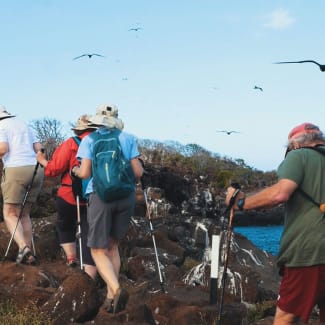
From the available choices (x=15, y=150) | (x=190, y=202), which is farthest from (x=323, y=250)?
(x=190, y=202)

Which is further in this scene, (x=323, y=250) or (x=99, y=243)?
(x=99, y=243)

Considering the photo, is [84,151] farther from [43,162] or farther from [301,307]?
[301,307]

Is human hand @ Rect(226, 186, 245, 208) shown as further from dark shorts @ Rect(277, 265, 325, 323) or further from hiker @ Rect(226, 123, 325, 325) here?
dark shorts @ Rect(277, 265, 325, 323)

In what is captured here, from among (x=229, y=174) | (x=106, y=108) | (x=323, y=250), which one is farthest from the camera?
(x=229, y=174)

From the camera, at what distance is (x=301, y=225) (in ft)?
14.8

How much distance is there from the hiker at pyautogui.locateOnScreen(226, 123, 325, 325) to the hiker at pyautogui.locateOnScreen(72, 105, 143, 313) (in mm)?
1721

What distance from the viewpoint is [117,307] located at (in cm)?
581

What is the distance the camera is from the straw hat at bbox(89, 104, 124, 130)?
6.11 m

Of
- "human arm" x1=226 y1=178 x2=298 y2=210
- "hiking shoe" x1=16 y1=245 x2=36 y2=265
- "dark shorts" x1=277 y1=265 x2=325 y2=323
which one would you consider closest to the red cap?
"human arm" x1=226 y1=178 x2=298 y2=210

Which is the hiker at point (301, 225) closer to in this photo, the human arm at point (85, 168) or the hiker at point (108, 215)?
the hiker at point (108, 215)

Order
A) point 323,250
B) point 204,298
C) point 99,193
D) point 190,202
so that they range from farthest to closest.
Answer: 1. point 190,202
2. point 204,298
3. point 99,193
4. point 323,250

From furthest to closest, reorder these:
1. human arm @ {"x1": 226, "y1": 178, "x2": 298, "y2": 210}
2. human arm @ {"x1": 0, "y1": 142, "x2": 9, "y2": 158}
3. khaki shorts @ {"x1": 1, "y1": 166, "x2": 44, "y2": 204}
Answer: khaki shorts @ {"x1": 1, "y1": 166, "x2": 44, "y2": 204} → human arm @ {"x1": 0, "y1": 142, "x2": 9, "y2": 158} → human arm @ {"x1": 226, "y1": 178, "x2": 298, "y2": 210}

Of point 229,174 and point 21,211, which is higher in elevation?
point 21,211

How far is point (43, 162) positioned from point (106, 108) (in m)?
1.37
